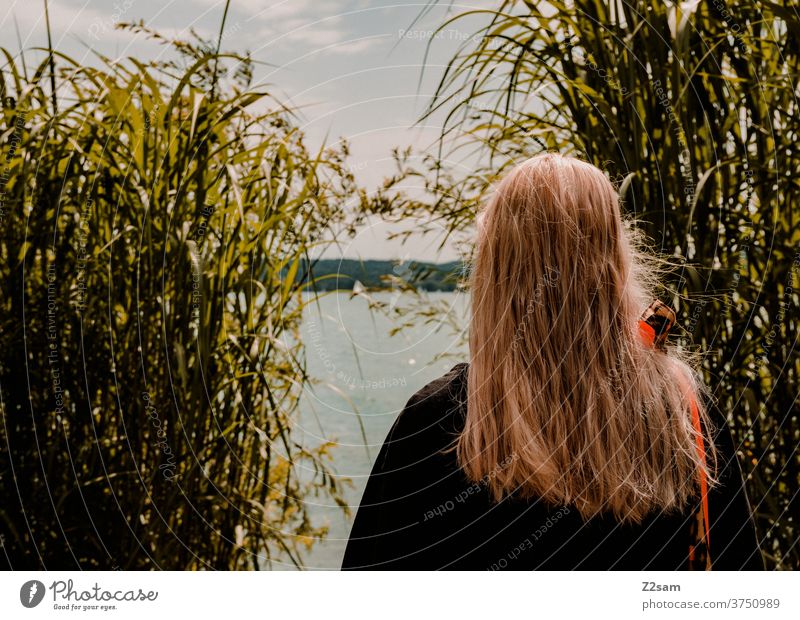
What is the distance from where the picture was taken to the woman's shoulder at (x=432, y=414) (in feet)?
2.56

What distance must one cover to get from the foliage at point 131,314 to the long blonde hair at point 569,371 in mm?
547

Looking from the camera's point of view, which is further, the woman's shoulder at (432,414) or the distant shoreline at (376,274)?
the distant shoreline at (376,274)

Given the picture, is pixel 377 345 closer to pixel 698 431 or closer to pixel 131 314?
pixel 131 314

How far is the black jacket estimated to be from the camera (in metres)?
0.77

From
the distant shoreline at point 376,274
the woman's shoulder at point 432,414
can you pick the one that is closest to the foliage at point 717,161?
the distant shoreline at point 376,274

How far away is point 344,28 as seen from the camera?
3.90ft

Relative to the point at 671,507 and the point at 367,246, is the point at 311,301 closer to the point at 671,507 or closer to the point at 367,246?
the point at 367,246

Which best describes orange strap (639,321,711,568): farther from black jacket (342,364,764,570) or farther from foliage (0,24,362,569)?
foliage (0,24,362,569)

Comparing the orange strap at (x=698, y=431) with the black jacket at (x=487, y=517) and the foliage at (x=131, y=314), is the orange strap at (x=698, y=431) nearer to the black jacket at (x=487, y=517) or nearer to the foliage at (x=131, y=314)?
the black jacket at (x=487, y=517)

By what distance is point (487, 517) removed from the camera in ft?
2.51

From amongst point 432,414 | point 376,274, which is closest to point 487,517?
point 432,414

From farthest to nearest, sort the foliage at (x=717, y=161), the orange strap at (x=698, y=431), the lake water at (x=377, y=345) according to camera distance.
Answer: the lake water at (x=377, y=345), the foliage at (x=717, y=161), the orange strap at (x=698, y=431)

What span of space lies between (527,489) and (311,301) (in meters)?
0.71
